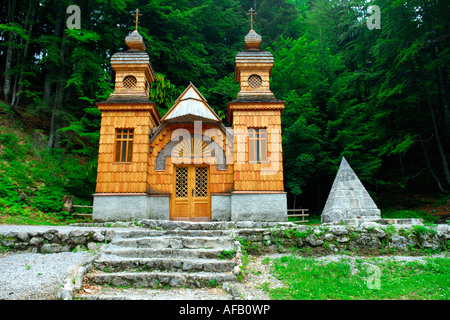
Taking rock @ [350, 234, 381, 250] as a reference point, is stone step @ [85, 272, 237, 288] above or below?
below

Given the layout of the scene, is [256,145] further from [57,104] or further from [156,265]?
[57,104]

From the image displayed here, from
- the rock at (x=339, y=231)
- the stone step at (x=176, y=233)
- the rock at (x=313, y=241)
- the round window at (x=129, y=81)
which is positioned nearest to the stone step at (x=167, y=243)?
the stone step at (x=176, y=233)

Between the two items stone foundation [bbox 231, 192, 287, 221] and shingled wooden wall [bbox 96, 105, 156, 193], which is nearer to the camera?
stone foundation [bbox 231, 192, 287, 221]

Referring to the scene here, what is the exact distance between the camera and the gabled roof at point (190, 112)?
42.5 ft

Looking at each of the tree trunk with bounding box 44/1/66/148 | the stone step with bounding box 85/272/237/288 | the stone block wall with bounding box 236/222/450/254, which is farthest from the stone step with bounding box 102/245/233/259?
the tree trunk with bounding box 44/1/66/148

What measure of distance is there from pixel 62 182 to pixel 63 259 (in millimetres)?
9475

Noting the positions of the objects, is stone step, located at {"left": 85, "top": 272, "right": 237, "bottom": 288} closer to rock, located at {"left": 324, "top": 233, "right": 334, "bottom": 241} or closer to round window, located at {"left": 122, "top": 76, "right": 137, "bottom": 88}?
rock, located at {"left": 324, "top": 233, "right": 334, "bottom": 241}

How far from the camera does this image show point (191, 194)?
13109 millimetres

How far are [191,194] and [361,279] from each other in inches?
333

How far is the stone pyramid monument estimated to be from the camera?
10023 millimetres

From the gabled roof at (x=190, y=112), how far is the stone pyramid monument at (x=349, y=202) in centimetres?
610

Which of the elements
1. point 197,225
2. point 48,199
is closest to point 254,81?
point 197,225

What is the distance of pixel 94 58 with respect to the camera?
17.7m

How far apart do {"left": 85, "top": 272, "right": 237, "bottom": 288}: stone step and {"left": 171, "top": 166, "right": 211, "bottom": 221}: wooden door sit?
6991 mm
